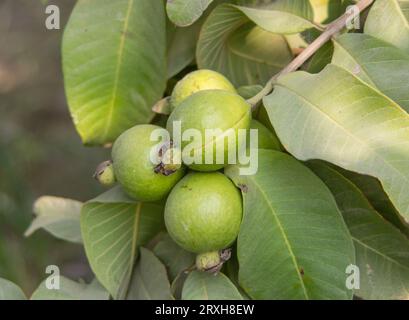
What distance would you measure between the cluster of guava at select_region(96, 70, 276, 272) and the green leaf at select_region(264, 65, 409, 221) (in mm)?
63

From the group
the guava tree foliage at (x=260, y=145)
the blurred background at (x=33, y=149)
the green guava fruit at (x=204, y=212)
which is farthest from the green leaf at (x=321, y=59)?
the blurred background at (x=33, y=149)

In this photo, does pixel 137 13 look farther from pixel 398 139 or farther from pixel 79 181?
pixel 79 181

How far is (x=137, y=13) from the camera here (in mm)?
1033

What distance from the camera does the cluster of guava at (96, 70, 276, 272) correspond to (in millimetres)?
834

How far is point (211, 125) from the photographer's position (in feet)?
2.72

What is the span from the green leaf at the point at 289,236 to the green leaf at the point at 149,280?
15 centimetres

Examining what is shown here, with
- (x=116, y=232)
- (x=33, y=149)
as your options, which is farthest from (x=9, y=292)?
(x=33, y=149)

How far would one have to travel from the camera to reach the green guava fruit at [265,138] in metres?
0.89

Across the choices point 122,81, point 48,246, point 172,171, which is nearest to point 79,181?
point 48,246

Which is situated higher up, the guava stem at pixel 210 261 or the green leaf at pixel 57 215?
the guava stem at pixel 210 261

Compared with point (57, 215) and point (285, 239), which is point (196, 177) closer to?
point (285, 239)

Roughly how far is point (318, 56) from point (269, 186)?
23cm

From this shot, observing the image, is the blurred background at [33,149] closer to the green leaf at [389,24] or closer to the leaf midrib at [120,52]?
the leaf midrib at [120,52]

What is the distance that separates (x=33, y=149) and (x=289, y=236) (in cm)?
236
